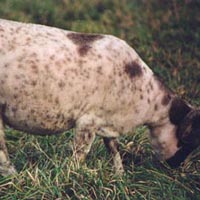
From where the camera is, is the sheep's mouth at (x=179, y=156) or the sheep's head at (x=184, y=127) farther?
the sheep's mouth at (x=179, y=156)

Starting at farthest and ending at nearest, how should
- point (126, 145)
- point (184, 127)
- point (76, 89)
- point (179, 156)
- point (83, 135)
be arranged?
point (126, 145), point (179, 156), point (184, 127), point (83, 135), point (76, 89)

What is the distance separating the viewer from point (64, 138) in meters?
7.10

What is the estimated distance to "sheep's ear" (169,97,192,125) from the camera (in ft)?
20.6

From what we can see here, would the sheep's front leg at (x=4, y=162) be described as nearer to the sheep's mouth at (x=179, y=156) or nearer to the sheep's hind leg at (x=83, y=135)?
the sheep's hind leg at (x=83, y=135)

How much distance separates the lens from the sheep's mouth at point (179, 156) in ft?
21.0

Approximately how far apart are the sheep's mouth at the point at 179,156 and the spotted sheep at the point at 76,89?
109mm

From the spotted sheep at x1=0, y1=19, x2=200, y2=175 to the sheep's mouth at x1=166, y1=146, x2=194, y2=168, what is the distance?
0.36ft

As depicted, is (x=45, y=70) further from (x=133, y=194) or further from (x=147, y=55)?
(x=147, y=55)

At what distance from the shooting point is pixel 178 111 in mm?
6297

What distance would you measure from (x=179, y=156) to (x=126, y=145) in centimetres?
76

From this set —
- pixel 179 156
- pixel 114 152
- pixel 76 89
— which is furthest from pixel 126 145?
pixel 76 89

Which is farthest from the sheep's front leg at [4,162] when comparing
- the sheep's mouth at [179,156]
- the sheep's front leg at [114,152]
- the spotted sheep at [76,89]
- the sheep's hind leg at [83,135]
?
the sheep's mouth at [179,156]

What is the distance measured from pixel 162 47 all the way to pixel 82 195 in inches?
173

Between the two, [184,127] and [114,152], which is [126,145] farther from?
[184,127]
